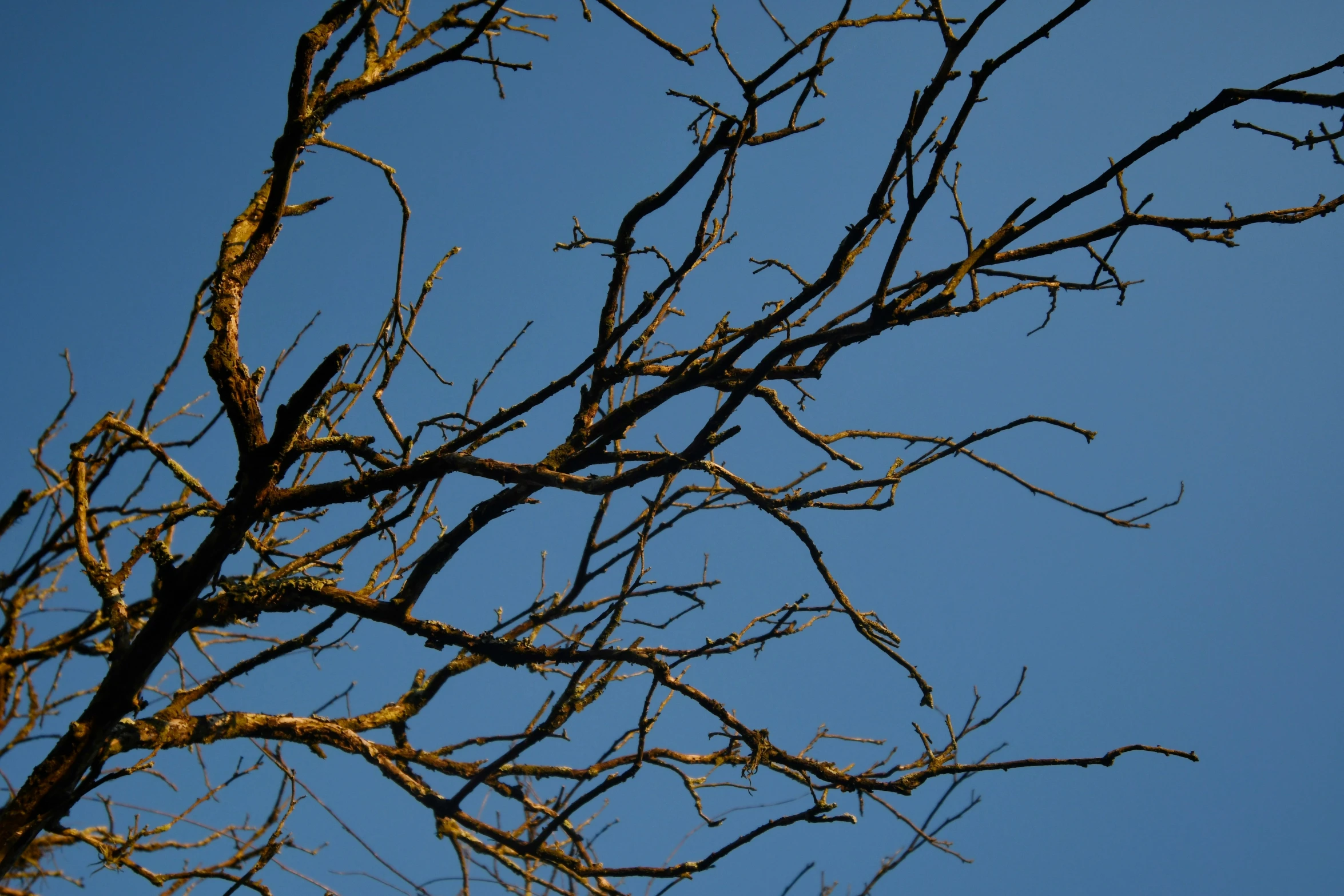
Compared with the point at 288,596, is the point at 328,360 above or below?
above

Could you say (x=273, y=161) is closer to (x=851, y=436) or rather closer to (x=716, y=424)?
(x=716, y=424)

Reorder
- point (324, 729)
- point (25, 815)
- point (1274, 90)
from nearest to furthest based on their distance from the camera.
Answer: point (1274, 90)
point (25, 815)
point (324, 729)

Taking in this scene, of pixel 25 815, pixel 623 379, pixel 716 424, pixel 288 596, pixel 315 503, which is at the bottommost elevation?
pixel 25 815

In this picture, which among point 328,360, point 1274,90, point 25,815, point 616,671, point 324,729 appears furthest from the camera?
point 616,671

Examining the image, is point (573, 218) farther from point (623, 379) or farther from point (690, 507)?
point (690, 507)

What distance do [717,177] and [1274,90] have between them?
3.55 ft

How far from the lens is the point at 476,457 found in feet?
5.89

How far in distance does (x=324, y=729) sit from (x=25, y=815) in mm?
706

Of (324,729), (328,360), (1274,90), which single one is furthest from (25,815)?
(1274,90)

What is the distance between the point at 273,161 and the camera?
1.97 meters

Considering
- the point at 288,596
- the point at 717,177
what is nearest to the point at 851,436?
the point at 717,177

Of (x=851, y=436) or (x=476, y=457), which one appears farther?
(x=851, y=436)

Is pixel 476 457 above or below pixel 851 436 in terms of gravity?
below

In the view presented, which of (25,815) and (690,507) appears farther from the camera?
(690,507)
